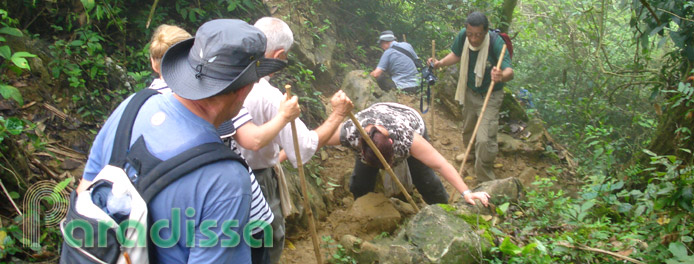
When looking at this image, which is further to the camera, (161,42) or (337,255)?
(337,255)

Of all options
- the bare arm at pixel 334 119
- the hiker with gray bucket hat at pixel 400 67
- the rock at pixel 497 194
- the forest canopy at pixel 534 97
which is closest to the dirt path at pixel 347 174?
the hiker with gray bucket hat at pixel 400 67

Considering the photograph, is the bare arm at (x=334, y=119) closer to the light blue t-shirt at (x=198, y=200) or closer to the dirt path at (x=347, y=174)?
the light blue t-shirt at (x=198, y=200)

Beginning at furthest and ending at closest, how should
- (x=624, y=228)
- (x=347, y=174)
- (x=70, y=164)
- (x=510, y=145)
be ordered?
1. (x=510, y=145)
2. (x=347, y=174)
3. (x=70, y=164)
4. (x=624, y=228)

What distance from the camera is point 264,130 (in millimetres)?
2422

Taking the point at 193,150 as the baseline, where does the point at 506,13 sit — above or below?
below

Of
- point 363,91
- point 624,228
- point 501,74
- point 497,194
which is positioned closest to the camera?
point 624,228

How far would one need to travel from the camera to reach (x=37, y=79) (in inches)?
162

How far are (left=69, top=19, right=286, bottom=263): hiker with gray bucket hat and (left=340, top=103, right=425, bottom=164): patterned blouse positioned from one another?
2304mm

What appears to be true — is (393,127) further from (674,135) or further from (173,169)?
(173,169)

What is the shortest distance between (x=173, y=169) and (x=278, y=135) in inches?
53.6

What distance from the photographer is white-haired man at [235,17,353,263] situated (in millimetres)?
2707

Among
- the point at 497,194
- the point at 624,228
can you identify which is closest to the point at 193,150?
the point at 624,228

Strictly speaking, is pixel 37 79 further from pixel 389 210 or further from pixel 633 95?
pixel 633 95

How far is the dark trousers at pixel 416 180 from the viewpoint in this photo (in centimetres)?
453
